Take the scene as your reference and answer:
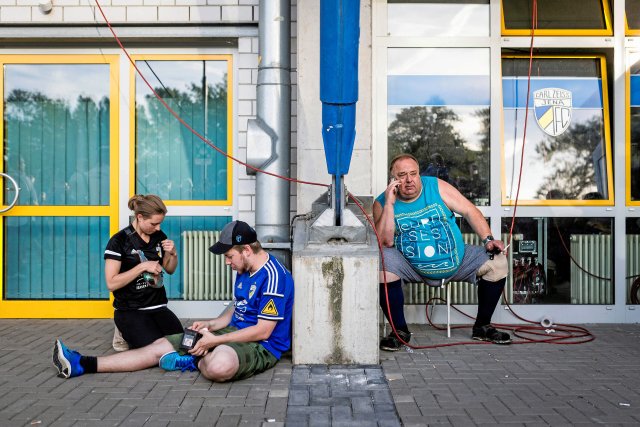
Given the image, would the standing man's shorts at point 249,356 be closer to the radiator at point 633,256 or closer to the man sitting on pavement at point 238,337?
the man sitting on pavement at point 238,337

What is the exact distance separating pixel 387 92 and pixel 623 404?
367 cm

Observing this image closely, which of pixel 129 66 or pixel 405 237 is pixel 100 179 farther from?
pixel 405 237

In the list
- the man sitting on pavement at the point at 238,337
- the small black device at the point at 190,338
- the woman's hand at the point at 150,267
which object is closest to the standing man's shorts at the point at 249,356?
the man sitting on pavement at the point at 238,337

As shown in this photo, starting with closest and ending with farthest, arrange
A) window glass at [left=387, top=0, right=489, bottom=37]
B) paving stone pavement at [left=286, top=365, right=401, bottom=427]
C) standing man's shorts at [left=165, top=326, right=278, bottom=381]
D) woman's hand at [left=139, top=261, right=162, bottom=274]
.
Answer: paving stone pavement at [left=286, top=365, right=401, bottom=427] < standing man's shorts at [left=165, top=326, right=278, bottom=381] < woman's hand at [left=139, top=261, right=162, bottom=274] < window glass at [left=387, top=0, right=489, bottom=37]

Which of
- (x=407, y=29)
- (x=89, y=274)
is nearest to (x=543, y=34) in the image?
(x=407, y=29)

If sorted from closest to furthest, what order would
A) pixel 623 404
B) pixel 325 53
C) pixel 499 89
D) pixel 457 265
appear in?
1. pixel 623 404
2. pixel 325 53
3. pixel 457 265
4. pixel 499 89

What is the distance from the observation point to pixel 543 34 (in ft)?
22.1

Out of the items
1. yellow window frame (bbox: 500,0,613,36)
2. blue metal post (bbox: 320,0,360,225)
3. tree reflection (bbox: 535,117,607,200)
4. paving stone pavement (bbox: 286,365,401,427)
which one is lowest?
paving stone pavement (bbox: 286,365,401,427)

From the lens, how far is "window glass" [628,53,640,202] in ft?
22.1

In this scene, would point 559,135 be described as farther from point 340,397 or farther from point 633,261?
point 340,397

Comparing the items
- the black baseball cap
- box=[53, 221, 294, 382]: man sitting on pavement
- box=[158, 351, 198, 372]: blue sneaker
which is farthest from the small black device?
the black baseball cap

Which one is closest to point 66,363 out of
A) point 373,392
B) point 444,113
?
point 373,392

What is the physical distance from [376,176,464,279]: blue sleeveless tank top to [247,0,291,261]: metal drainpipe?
97 centimetres

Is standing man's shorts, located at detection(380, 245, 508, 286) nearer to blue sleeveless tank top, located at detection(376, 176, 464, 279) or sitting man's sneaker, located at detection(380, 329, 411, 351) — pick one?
blue sleeveless tank top, located at detection(376, 176, 464, 279)
